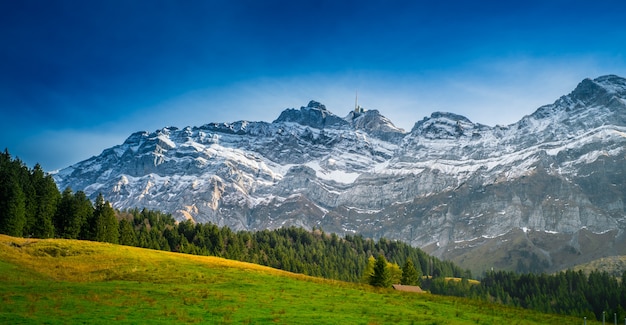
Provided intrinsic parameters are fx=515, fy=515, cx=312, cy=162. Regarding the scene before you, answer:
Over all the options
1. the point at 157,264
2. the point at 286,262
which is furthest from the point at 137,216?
the point at 157,264

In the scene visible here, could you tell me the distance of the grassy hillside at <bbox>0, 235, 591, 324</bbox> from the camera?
34656 mm

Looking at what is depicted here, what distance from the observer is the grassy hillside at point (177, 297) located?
114 feet

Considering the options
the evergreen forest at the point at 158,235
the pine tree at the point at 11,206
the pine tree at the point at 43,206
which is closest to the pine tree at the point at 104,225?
the evergreen forest at the point at 158,235

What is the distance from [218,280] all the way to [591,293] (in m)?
171

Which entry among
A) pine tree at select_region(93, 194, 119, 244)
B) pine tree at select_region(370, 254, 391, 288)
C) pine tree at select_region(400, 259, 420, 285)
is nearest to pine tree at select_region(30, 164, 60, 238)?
pine tree at select_region(93, 194, 119, 244)

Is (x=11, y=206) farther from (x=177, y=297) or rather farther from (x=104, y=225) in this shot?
(x=177, y=297)

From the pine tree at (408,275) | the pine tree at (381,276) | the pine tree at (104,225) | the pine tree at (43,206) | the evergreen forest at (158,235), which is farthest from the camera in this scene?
the pine tree at (408,275)

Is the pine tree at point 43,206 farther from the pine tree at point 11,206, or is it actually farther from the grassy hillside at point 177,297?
the grassy hillside at point 177,297

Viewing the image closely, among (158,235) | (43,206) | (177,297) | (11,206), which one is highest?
(43,206)

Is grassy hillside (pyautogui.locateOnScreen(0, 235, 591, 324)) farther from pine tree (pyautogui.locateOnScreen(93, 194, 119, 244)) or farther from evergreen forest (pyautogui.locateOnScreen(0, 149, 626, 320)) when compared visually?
pine tree (pyautogui.locateOnScreen(93, 194, 119, 244))

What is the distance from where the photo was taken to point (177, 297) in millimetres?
42750

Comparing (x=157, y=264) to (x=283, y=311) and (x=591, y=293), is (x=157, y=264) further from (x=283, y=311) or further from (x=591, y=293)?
(x=591, y=293)

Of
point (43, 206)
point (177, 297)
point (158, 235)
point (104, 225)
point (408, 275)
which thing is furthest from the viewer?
point (158, 235)

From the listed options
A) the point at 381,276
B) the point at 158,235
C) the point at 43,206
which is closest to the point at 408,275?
the point at 381,276
